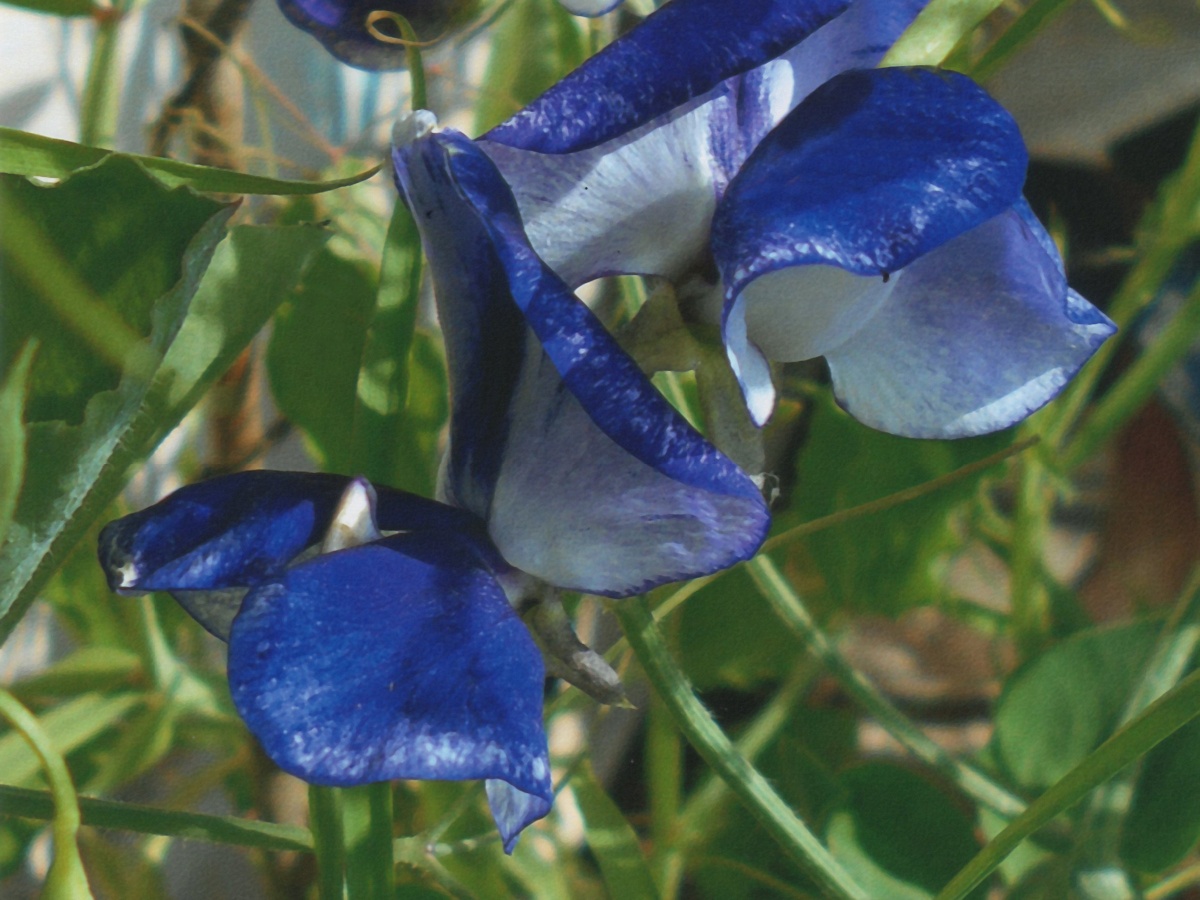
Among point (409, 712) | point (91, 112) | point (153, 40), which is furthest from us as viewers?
point (153, 40)

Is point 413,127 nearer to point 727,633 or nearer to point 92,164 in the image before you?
point 92,164

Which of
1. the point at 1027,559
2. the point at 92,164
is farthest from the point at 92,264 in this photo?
the point at 1027,559

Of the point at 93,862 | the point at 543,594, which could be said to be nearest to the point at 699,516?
the point at 543,594

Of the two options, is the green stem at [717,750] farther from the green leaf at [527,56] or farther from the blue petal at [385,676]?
the green leaf at [527,56]

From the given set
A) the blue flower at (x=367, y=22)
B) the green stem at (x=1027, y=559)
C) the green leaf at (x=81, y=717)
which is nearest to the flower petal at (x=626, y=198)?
the blue flower at (x=367, y=22)

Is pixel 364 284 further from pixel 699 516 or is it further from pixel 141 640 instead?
pixel 699 516

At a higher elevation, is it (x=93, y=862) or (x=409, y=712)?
(x=409, y=712)
